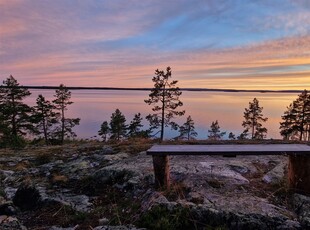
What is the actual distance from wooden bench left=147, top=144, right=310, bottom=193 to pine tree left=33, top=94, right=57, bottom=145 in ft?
80.9

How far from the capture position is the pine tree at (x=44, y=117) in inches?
1121

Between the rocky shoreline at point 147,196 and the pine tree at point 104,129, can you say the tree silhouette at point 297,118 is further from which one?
the rocky shoreline at point 147,196

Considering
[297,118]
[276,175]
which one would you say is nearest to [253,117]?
[297,118]

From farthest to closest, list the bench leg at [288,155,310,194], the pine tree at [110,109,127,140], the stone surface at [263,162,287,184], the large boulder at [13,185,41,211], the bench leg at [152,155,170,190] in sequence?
the pine tree at [110,109,127,140], the stone surface at [263,162,287,184], the large boulder at [13,185,41,211], the bench leg at [152,155,170,190], the bench leg at [288,155,310,194]

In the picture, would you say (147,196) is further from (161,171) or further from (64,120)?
(64,120)

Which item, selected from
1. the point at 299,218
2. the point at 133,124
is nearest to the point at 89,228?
the point at 299,218

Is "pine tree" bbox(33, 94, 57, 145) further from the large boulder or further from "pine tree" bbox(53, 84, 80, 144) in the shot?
the large boulder

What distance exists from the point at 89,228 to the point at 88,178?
5.52ft

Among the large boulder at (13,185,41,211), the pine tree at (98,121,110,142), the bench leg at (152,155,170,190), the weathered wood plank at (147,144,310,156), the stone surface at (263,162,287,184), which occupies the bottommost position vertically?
the pine tree at (98,121,110,142)

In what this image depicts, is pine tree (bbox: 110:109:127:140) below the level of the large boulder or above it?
below

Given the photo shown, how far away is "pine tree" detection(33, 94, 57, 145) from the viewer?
28472 mm

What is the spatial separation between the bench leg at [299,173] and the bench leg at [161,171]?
1.71 m

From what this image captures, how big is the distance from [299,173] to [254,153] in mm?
729

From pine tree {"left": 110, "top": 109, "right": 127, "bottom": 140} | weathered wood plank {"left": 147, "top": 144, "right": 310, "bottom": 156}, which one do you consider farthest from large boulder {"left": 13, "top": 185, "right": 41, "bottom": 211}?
pine tree {"left": 110, "top": 109, "right": 127, "bottom": 140}
